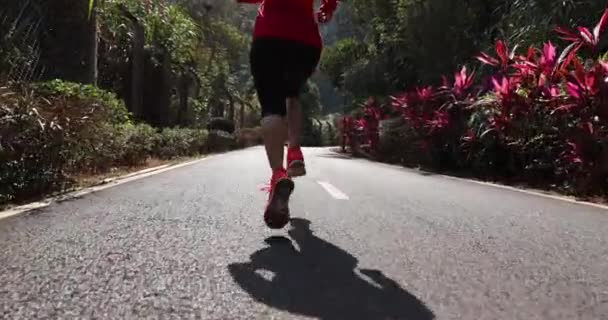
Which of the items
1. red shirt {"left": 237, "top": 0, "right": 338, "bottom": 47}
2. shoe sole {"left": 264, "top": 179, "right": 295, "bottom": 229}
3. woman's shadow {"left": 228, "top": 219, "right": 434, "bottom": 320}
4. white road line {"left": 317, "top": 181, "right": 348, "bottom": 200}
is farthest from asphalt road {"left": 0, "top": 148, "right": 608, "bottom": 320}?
red shirt {"left": 237, "top": 0, "right": 338, "bottom": 47}

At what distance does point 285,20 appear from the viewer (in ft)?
11.2

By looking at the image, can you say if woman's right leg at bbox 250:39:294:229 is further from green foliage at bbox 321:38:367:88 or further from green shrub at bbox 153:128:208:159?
green foliage at bbox 321:38:367:88

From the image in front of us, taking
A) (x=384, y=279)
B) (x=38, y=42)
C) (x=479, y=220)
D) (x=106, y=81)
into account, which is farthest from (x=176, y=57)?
(x=384, y=279)

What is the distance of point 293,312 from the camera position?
6.61 feet

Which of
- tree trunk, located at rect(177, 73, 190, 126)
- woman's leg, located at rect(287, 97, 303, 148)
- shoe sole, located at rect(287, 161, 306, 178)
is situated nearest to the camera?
shoe sole, located at rect(287, 161, 306, 178)

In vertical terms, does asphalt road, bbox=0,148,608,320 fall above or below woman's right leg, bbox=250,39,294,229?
below

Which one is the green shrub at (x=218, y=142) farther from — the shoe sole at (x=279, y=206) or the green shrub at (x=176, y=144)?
the shoe sole at (x=279, y=206)

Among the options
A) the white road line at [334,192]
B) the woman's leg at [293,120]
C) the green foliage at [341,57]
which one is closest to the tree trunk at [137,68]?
the white road line at [334,192]

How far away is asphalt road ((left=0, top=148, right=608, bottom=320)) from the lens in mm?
2055

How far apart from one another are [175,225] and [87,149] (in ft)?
9.51

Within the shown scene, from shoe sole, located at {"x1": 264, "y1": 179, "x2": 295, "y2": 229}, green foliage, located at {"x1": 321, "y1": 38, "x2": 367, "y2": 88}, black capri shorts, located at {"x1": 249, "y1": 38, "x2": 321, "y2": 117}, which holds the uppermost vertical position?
green foliage, located at {"x1": 321, "y1": 38, "x2": 367, "y2": 88}

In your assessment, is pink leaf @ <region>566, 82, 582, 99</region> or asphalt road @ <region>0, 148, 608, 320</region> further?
pink leaf @ <region>566, 82, 582, 99</region>

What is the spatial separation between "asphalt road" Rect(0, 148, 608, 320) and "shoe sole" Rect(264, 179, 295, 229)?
0.38ft

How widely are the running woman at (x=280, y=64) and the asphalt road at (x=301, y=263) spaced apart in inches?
18.4
